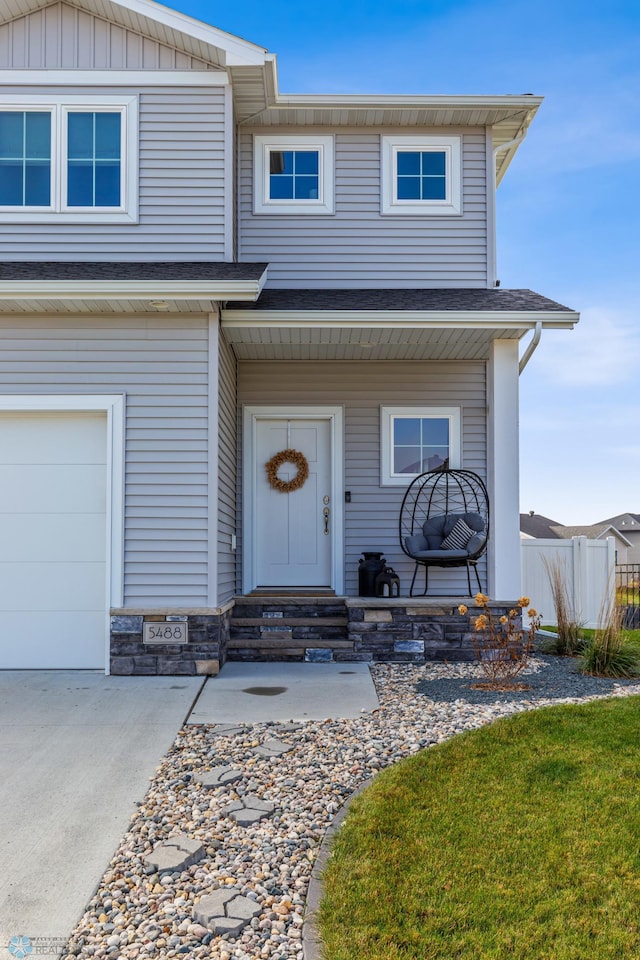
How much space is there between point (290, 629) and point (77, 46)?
18.2ft

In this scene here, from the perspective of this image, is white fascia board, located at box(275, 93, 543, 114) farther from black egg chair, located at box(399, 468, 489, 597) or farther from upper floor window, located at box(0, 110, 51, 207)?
black egg chair, located at box(399, 468, 489, 597)

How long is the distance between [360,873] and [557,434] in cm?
1769

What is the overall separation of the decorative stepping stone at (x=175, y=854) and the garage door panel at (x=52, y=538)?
3.62m

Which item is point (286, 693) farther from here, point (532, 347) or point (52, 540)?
point (532, 347)

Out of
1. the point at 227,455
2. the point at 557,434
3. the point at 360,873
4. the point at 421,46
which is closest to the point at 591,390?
the point at 557,434

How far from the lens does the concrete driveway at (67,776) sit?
8.66 feet

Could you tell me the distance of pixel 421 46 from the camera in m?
11.5

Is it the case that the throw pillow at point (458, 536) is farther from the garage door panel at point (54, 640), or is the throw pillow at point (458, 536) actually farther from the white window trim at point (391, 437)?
the garage door panel at point (54, 640)

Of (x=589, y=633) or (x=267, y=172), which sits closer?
→ (x=267, y=172)

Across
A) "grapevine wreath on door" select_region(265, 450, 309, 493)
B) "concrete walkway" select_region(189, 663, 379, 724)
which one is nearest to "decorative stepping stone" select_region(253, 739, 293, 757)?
"concrete walkway" select_region(189, 663, 379, 724)

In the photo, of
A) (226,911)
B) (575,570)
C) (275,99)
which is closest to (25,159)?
(275,99)

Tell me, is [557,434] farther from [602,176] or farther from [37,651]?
[37,651]

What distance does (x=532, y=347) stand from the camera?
7.00m

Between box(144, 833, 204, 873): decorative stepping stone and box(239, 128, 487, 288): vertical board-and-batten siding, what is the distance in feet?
19.8
